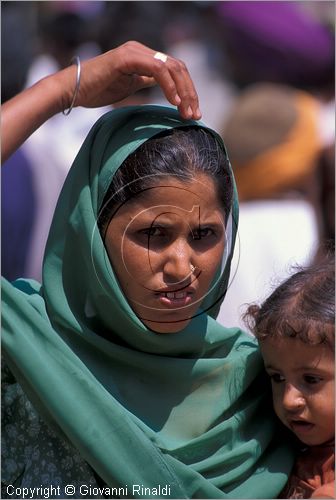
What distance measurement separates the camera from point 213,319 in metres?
2.84

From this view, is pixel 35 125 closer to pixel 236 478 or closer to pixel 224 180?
pixel 224 180

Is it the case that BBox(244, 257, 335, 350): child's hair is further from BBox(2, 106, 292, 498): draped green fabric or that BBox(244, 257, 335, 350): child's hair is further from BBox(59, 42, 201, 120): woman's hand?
BBox(59, 42, 201, 120): woman's hand

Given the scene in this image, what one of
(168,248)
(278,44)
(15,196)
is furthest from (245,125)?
(168,248)

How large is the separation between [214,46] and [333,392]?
6073mm

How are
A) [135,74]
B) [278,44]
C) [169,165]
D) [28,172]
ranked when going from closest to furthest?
[169,165] → [135,74] → [28,172] → [278,44]

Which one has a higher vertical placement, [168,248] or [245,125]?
[168,248]

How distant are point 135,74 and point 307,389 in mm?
874

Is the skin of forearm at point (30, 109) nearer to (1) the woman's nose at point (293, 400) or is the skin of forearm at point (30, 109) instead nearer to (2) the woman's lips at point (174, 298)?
(2) the woman's lips at point (174, 298)

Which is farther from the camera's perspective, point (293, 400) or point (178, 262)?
point (293, 400)

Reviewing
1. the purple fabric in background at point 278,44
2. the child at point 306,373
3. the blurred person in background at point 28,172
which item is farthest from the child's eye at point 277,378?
the purple fabric in background at point 278,44

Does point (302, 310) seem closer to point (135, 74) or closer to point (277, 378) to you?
point (277, 378)

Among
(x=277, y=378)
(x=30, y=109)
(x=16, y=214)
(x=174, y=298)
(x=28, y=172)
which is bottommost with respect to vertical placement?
(x=16, y=214)

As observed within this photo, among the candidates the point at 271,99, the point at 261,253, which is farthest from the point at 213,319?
the point at 271,99

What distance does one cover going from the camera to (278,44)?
288 inches
